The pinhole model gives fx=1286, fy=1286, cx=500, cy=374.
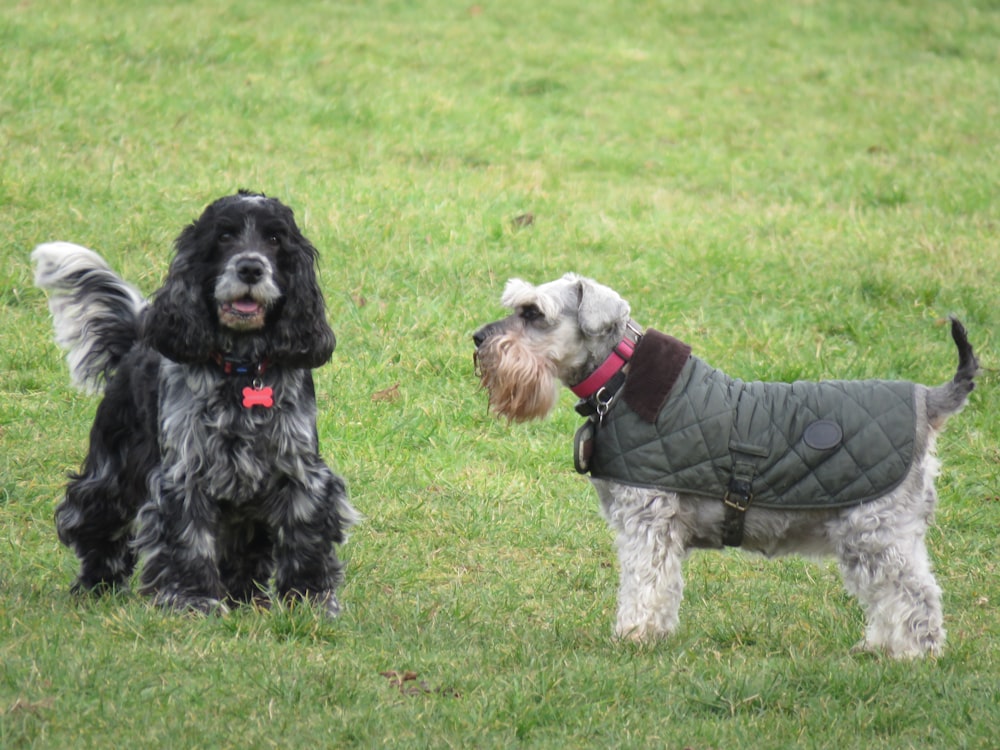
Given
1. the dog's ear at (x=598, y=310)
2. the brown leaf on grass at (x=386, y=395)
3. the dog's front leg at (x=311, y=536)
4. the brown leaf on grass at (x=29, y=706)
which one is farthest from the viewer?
the brown leaf on grass at (x=386, y=395)

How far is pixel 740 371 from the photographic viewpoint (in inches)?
403

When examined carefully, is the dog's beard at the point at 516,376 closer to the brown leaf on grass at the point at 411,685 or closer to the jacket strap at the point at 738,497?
the jacket strap at the point at 738,497

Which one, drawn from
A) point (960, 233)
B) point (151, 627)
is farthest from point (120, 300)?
point (960, 233)

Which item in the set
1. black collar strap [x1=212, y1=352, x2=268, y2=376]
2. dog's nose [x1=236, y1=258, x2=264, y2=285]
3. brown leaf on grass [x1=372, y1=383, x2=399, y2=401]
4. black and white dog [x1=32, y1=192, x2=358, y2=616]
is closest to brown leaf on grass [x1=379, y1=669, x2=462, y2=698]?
black and white dog [x1=32, y1=192, x2=358, y2=616]

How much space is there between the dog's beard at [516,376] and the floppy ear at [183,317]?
1.35 metres

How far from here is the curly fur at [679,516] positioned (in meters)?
5.91

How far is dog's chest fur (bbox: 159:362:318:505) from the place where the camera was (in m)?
5.93

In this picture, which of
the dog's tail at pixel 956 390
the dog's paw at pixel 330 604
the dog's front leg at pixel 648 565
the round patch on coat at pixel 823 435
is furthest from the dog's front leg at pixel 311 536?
the dog's tail at pixel 956 390

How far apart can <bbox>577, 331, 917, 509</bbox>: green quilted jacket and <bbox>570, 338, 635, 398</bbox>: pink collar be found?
105 millimetres

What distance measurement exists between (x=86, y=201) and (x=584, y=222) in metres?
4.84

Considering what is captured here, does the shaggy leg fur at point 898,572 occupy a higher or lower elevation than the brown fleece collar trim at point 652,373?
lower

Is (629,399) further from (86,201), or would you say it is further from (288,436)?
(86,201)

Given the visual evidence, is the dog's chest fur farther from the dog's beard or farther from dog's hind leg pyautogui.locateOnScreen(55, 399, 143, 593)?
the dog's beard

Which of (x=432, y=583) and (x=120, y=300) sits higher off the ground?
(x=120, y=300)
